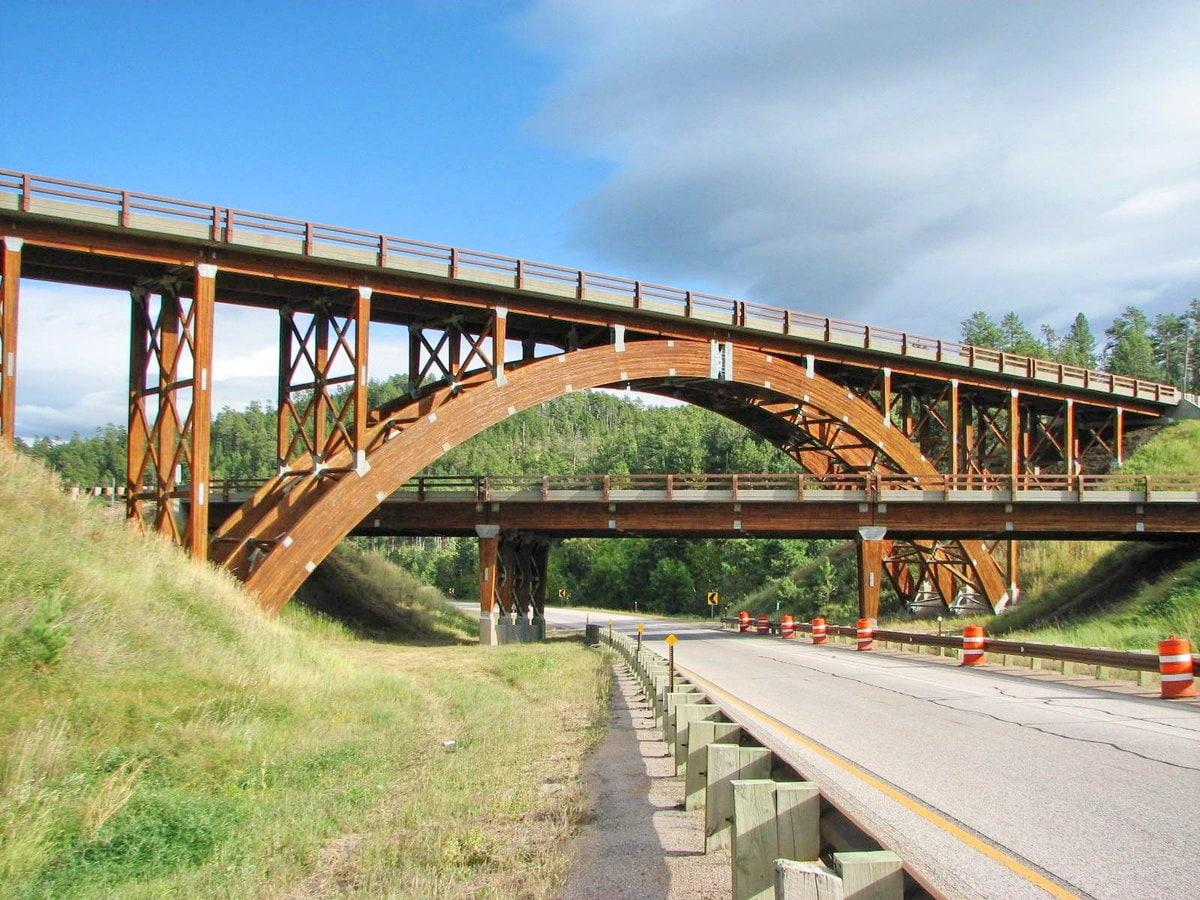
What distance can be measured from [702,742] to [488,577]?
32919mm

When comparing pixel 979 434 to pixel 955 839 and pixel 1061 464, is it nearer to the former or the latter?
pixel 1061 464

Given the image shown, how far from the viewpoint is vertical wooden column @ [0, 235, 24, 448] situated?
2431 centimetres

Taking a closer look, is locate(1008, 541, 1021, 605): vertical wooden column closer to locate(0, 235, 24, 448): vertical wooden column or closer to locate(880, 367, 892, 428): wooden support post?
locate(880, 367, 892, 428): wooden support post

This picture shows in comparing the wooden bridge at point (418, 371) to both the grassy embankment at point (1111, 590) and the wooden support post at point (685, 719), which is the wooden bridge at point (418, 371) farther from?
the wooden support post at point (685, 719)

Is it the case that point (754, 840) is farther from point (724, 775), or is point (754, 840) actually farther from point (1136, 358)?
point (1136, 358)

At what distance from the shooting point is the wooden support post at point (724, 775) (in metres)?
7.37

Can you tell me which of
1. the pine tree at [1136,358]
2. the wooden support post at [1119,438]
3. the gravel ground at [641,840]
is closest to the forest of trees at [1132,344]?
the pine tree at [1136,358]

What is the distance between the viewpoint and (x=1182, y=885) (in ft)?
20.7

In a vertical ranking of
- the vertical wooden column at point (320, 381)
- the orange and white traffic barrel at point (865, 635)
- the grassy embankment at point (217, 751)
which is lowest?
the orange and white traffic barrel at point (865, 635)

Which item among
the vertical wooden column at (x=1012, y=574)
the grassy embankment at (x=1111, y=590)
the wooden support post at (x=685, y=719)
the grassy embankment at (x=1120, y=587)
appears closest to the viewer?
the wooden support post at (x=685, y=719)

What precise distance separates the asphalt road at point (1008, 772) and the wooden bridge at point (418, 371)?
1625cm

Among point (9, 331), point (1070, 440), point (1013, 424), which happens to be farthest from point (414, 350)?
point (1070, 440)

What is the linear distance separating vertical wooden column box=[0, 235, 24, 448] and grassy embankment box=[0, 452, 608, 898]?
5090 mm

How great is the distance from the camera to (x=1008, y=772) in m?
10.1
